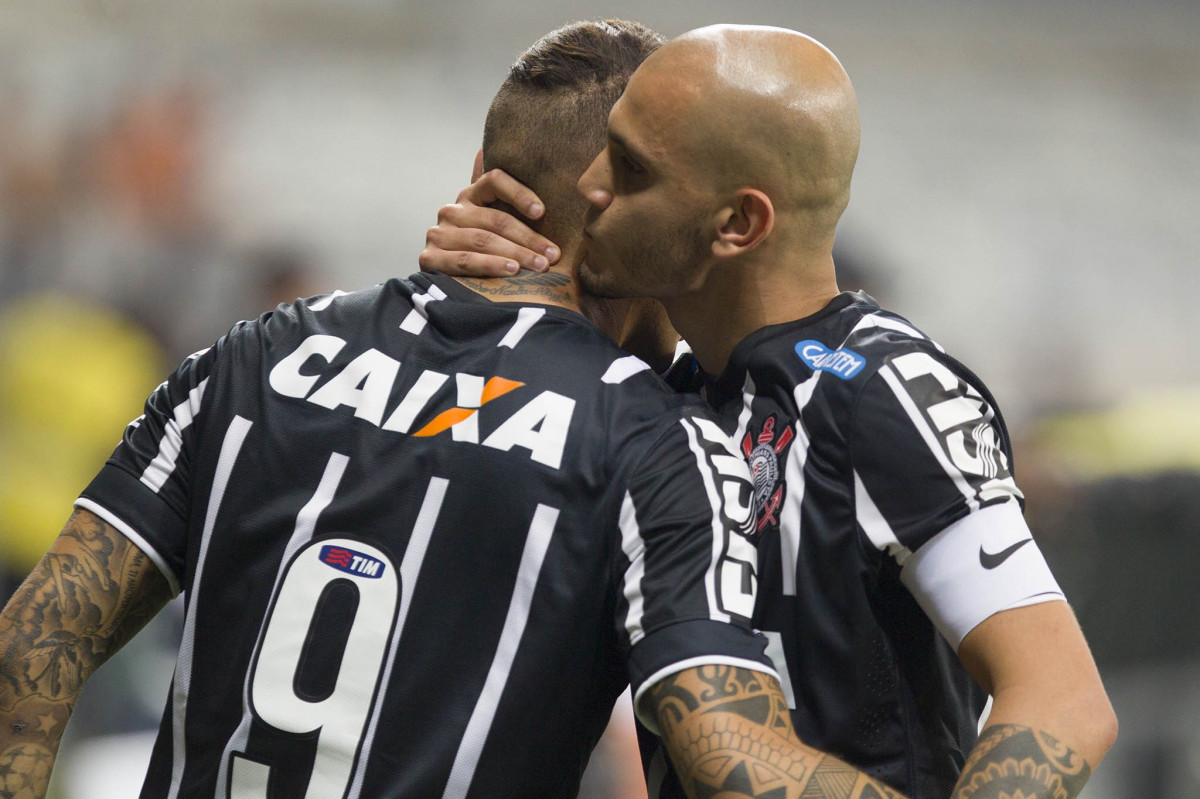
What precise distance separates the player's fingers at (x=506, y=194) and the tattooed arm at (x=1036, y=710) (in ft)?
2.67

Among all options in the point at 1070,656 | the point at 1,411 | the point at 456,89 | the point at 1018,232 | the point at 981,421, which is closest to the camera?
the point at 1070,656

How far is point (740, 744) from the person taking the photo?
4.10 feet

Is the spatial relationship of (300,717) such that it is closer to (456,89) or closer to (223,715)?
(223,715)

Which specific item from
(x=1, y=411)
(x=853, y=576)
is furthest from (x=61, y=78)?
(x=853, y=576)

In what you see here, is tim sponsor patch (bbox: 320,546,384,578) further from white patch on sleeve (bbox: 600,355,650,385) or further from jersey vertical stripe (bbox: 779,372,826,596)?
jersey vertical stripe (bbox: 779,372,826,596)

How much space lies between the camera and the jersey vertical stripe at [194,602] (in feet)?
4.97

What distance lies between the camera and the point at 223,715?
147 centimetres

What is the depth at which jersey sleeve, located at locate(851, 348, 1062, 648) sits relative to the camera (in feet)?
4.26

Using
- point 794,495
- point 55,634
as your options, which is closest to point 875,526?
point 794,495

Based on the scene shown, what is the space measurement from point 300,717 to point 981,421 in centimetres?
87

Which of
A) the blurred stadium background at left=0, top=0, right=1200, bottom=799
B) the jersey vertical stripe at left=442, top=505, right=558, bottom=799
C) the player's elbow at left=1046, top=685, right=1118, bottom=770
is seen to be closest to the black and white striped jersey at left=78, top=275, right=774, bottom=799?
the jersey vertical stripe at left=442, top=505, right=558, bottom=799

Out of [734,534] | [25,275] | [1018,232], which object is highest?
[734,534]

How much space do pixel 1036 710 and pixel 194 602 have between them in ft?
3.32

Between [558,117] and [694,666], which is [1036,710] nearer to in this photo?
[694,666]
